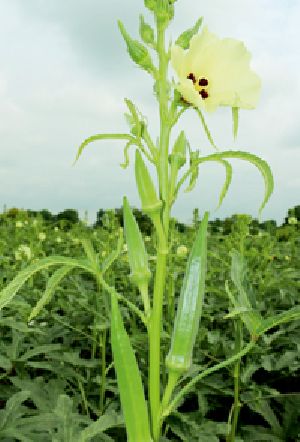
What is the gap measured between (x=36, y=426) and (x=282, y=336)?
5.22ft

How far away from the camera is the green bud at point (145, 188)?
113 centimetres

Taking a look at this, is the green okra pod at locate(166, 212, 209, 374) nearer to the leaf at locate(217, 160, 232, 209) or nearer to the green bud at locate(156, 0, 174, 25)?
the leaf at locate(217, 160, 232, 209)

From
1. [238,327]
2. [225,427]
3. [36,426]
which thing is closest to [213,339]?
[238,327]

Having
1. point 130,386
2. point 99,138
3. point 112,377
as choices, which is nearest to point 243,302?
point 130,386

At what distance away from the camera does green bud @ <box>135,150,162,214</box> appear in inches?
44.7

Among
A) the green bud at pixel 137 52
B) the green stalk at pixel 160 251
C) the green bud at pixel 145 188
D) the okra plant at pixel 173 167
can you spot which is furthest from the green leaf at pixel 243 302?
the green bud at pixel 137 52

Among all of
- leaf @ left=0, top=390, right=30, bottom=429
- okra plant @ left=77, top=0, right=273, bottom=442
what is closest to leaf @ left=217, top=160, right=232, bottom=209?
okra plant @ left=77, top=0, right=273, bottom=442

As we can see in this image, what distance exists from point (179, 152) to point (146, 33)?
0.26 m

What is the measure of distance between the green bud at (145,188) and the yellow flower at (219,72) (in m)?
0.17

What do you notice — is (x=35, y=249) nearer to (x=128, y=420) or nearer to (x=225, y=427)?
(x=225, y=427)

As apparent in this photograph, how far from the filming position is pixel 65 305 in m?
3.27

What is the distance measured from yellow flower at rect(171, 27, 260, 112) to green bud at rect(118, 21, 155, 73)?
7cm

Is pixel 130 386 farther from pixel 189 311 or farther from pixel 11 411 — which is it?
pixel 11 411

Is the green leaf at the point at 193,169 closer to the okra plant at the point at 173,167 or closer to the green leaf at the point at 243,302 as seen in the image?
the okra plant at the point at 173,167
